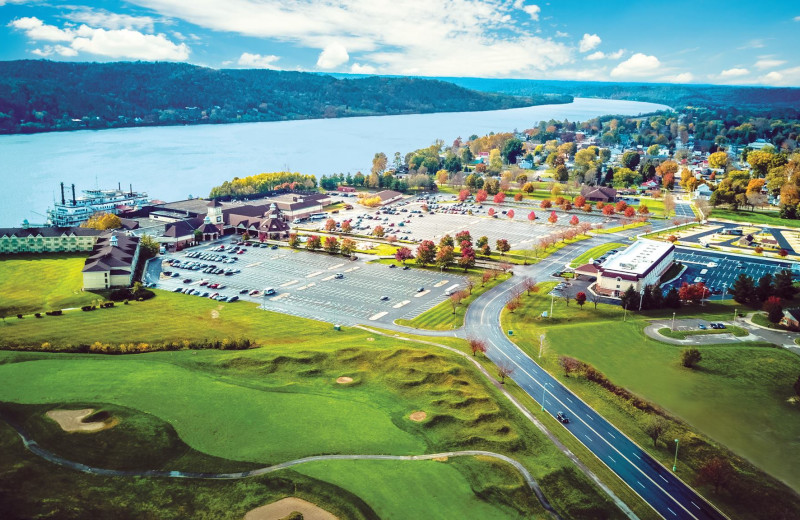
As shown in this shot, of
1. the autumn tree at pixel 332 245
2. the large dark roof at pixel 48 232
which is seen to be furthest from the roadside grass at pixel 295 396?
the large dark roof at pixel 48 232

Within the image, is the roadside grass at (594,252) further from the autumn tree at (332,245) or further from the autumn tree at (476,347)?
the autumn tree at (332,245)

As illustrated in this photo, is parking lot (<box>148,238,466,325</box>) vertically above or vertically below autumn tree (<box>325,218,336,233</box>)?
below

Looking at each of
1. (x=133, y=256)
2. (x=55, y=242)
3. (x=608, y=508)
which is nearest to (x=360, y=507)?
(x=608, y=508)

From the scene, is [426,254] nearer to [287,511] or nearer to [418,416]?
[418,416]

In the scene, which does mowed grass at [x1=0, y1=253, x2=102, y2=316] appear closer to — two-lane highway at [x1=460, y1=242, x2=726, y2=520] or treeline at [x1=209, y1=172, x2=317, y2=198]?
two-lane highway at [x1=460, y1=242, x2=726, y2=520]

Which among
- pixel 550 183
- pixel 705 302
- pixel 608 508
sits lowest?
pixel 608 508

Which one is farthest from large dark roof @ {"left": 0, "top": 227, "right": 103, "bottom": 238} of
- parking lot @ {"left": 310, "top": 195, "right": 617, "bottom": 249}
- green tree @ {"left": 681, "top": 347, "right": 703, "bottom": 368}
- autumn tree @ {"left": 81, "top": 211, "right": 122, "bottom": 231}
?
green tree @ {"left": 681, "top": 347, "right": 703, "bottom": 368}

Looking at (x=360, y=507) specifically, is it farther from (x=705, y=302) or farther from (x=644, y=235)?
(x=644, y=235)
